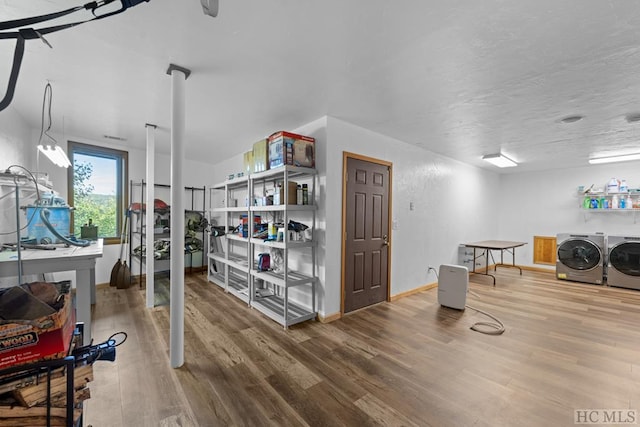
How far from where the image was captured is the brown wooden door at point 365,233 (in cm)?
344

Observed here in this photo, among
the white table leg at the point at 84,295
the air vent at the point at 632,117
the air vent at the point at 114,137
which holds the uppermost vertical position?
the air vent at the point at 114,137

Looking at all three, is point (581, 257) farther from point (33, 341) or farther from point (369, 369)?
point (33, 341)

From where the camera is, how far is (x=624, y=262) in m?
4.82

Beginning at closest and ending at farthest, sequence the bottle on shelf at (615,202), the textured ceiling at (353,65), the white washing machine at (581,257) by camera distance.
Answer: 1. the textured ceiling at (353,65)
2. the white washing machine at (581,257)
3. the bottle on shelf at (615,202)

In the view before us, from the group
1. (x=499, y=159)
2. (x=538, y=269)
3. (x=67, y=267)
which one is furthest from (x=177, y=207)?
(x=538, y=269)

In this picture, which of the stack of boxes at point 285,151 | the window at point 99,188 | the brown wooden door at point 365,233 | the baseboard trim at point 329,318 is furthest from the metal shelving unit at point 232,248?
the window at point 99,188

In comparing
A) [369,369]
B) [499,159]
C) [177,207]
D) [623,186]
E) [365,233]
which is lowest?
[369,369]

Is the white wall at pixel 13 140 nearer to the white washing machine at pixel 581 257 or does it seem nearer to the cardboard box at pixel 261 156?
the cardboard box at pixel 261 156

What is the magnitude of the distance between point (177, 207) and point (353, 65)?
1871 millimetres

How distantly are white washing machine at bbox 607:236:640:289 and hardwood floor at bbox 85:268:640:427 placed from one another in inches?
72.3

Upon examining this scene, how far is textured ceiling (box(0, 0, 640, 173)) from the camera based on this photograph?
1552 millimetres

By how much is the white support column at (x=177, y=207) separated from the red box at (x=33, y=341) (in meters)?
1.27

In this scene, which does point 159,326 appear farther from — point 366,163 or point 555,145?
point 555,145

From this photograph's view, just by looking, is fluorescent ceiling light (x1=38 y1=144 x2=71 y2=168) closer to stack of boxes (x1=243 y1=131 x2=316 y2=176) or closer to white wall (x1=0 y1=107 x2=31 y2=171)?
white wall (x1=0 y1=107 x2=31 y2=171)
